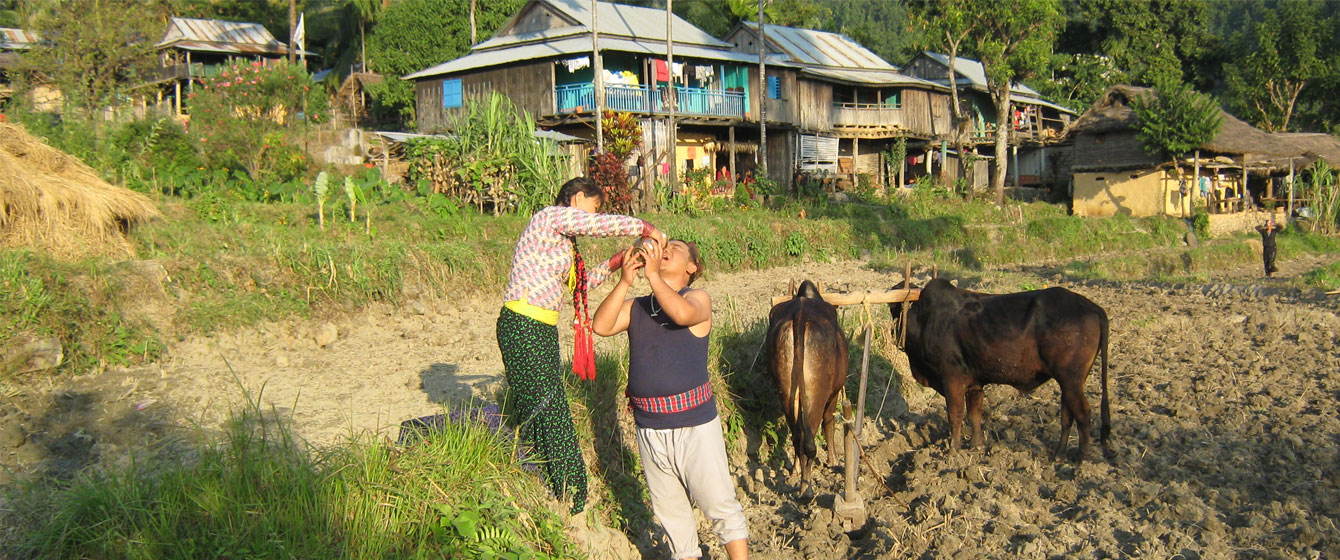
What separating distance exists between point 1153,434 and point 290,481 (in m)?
5.92

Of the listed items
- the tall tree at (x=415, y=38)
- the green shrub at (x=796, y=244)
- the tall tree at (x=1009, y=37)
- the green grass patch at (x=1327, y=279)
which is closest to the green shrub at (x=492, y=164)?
the green shrub at (x=796, y=244)

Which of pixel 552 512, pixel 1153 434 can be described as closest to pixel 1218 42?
pixel 1153 434

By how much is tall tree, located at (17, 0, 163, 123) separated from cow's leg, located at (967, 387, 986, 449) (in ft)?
77.4

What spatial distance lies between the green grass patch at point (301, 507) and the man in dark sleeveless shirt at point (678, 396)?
0.78 meters

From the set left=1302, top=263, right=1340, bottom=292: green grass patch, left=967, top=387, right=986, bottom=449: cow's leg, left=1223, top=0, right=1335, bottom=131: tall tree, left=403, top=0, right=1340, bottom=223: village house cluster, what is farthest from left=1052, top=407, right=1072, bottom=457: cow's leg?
left=1223, top=0, right=1335, bottom=131: tall tree

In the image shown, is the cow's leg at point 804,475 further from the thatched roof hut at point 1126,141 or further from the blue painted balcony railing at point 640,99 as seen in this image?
the thatched roof hut at point 1126,141

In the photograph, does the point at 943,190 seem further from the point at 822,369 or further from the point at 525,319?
the point at 525,319

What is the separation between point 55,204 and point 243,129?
795 centimetres

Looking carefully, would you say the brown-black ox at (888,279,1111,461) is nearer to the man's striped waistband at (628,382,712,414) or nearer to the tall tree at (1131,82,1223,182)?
the man's striped waistband at (628,382,712,414)

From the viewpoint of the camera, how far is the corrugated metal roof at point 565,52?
26453 mm

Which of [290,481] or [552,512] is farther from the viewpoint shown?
[552,512]

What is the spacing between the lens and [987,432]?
7.61 m

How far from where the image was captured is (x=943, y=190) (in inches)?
1177

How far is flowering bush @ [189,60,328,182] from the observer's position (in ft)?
55.4
